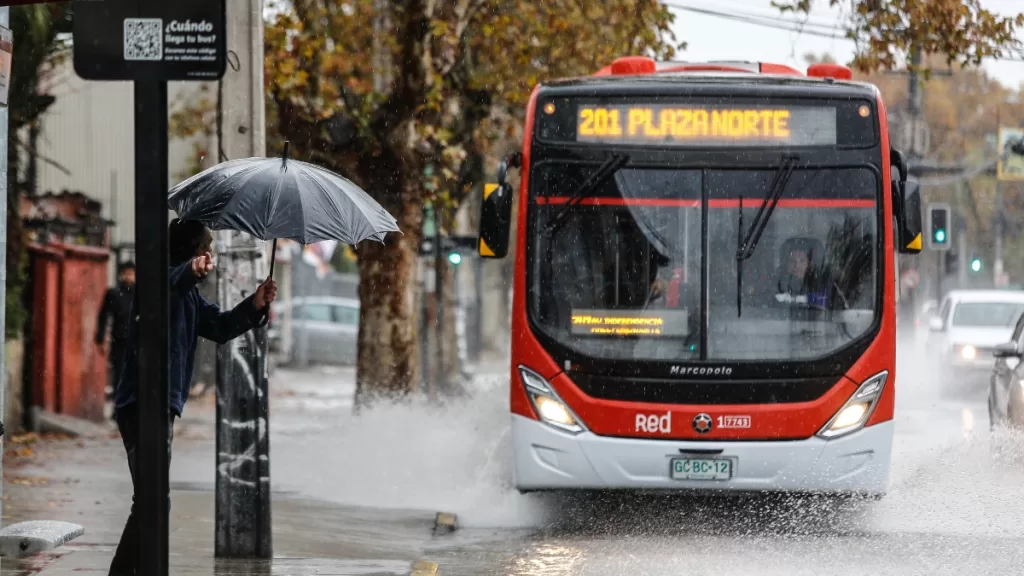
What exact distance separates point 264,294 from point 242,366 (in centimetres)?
160

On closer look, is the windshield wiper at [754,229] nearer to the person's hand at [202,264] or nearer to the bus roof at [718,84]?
the bus roof at [718,84]

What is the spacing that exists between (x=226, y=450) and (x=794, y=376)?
12.5 feet

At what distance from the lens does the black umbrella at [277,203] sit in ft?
25.2

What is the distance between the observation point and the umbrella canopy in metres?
7.68

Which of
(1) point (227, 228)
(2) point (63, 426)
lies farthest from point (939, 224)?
(2) point (63, 426)

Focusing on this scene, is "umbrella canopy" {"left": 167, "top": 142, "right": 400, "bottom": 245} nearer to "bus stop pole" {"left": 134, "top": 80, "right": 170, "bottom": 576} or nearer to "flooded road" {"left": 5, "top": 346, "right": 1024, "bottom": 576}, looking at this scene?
"bus stop pole" {"left": 134, "top": 80, "right": 170, "bottom": 576}

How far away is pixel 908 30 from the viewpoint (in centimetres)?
1716

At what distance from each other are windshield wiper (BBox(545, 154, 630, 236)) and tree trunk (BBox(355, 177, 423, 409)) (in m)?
9.50

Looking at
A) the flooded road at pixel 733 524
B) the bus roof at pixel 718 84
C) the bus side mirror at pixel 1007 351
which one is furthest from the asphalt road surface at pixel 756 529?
the bus roof at pixel 718 84

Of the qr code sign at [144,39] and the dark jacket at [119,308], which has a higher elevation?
the qr code sign at [144,39]

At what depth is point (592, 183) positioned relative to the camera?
449 inches

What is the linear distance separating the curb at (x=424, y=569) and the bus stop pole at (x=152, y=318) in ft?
10.3

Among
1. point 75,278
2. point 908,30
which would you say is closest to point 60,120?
point 75,278

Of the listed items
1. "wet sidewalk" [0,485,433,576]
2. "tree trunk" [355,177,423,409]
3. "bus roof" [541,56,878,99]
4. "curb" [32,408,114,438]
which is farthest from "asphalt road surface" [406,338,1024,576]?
"curb" [32,408,114,438]
